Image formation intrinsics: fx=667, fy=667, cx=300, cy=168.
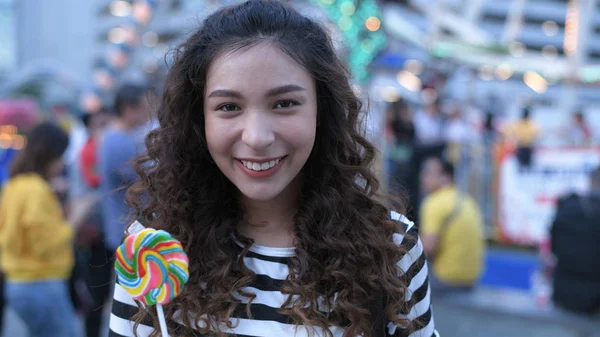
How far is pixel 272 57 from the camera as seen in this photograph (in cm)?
154

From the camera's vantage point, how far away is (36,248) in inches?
148

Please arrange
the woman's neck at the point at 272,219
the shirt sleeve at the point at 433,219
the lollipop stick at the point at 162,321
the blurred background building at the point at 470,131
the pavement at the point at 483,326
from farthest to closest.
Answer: the shirt sleeve at the point at 433,219
the blurred background building at the point at 470,131
the pavement at the point at 483,326
the woman's neck at the point at 272,219
the lollipop stick at the point at 162,321

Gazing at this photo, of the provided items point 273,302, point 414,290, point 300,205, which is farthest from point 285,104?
point 414,290

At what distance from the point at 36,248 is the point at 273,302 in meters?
2.60

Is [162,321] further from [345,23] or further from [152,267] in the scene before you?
[345,23]

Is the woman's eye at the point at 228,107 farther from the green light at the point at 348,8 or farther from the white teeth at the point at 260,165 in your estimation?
the green light at the point at 348,8

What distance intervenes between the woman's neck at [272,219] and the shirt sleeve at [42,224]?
2.38 meters

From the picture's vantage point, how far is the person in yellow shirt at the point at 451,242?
5.58m

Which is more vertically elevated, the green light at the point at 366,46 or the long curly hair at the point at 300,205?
the green light at the point at 366,46

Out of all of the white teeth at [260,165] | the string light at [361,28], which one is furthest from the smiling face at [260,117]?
the string light at [361,28]

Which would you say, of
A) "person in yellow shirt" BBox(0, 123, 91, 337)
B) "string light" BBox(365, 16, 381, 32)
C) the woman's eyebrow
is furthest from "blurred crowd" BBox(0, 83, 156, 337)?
"string light" BBox(365, 16, 381, 32)

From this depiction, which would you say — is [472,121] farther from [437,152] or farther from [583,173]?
[437,152]

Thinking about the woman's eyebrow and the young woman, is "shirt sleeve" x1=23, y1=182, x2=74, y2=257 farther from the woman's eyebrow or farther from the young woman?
the woman's eyebrow

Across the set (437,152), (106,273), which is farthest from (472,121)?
(106,273)
